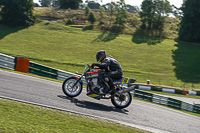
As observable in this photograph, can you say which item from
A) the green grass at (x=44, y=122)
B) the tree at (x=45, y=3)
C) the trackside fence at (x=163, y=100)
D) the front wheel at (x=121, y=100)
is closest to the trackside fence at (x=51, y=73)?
the trackside fence at (x=163, y=100)

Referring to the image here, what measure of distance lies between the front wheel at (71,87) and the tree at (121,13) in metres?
67.0

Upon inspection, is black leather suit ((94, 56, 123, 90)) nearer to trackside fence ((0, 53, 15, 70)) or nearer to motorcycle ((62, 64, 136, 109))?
motorcycle ((62, 64, 136, 109))

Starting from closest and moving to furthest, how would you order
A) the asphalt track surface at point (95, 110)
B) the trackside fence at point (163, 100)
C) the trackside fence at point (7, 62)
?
1. the asphalt track surface at point (95, 110)
2. the trackside fence at point (7, 62)
3. the trackside fence at point (163, 100)

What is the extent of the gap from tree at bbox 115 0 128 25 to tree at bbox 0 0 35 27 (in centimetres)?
2869

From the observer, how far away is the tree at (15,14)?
64.9m

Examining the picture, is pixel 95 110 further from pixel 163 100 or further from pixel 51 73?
pixel 163 100

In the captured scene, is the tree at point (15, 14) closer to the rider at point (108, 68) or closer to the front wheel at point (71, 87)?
the front wheel at point (71, 87)

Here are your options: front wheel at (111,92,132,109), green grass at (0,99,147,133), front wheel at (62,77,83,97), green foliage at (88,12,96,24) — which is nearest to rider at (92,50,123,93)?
front wheel at (111,92,132,109)

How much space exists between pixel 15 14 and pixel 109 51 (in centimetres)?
3204

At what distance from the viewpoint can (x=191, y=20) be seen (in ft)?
203

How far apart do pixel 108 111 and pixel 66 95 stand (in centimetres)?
204

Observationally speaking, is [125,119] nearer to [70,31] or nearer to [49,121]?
[49,121]

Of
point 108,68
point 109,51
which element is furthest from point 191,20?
point 108,68

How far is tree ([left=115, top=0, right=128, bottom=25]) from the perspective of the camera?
2931 inches
